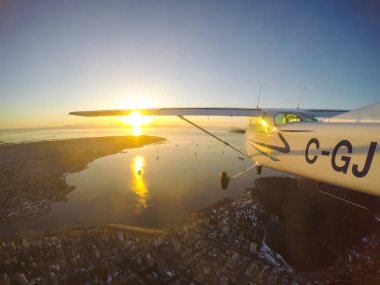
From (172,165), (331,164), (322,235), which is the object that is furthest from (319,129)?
(172,165)

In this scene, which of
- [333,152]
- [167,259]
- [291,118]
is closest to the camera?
[333,152]

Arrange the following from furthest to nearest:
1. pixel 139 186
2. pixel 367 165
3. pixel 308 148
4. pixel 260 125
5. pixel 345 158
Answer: pixel 139 186 < pixel 260 125 < pixel 308 148 < pixel 345 158 < pixel 367 165

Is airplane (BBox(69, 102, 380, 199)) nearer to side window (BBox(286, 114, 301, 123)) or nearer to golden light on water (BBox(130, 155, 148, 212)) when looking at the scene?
side window (BBox(286, 114, 301, 123))

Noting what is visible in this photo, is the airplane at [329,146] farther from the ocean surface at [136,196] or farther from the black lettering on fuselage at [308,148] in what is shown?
the ocean surface at [136,196]

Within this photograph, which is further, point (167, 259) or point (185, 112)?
point (167, 259)

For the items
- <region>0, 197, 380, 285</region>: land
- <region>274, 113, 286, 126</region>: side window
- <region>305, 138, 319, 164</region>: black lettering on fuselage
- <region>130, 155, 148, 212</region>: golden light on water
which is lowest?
<region>130, 155, 148, 212</region>: golden light on water

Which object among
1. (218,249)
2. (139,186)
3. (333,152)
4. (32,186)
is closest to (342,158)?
(333,152)

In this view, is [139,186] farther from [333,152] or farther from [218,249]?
[333,152]

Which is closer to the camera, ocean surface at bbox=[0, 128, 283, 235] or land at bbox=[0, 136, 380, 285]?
land at bbox=[0, 136, 380, 285]

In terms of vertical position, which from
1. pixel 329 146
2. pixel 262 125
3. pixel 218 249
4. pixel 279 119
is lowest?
pixel 218 249

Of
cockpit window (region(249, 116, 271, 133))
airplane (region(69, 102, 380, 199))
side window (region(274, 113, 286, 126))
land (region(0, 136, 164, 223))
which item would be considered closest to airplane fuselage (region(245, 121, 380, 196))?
airplane (region(69, 102, 380, 199))

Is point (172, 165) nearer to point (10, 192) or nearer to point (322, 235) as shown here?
point (10, 192)

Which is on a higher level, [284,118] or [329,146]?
[284,118]

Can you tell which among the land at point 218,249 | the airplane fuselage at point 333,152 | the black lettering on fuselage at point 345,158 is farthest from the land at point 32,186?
the black lettering on fuselage at point 345,158
